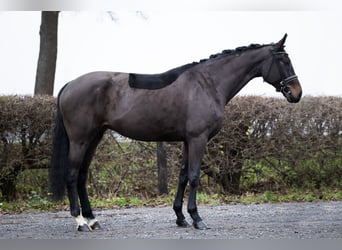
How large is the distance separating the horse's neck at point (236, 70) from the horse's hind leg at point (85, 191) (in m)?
1.69

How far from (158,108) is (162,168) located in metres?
3.00

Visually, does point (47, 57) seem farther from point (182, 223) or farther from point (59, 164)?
point (182, 223)

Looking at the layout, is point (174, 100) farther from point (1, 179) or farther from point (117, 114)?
point (1, 179)

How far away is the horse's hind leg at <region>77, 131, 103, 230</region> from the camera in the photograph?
25.6 ft

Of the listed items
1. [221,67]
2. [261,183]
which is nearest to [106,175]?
[261,183]

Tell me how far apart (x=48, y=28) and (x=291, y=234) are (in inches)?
249

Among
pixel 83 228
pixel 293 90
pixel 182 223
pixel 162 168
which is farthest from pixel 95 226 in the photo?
pixel 293 90

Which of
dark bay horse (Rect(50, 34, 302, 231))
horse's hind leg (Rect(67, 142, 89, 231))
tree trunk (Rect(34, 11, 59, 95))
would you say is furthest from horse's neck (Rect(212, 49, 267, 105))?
tree trunk (Rect(34, 11, 59, 95))

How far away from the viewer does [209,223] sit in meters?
8.04

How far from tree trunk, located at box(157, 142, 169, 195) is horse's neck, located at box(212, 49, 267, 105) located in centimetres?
277

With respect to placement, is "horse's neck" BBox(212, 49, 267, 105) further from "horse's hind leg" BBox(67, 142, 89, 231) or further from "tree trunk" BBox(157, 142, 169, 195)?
"tree trunk" BBox(157, 142, 169, 195)

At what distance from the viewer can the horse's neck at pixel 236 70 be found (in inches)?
310

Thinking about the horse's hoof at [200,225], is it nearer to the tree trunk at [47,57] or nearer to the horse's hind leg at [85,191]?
the horse's hind leg at [85,191]

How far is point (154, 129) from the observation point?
7750mm
